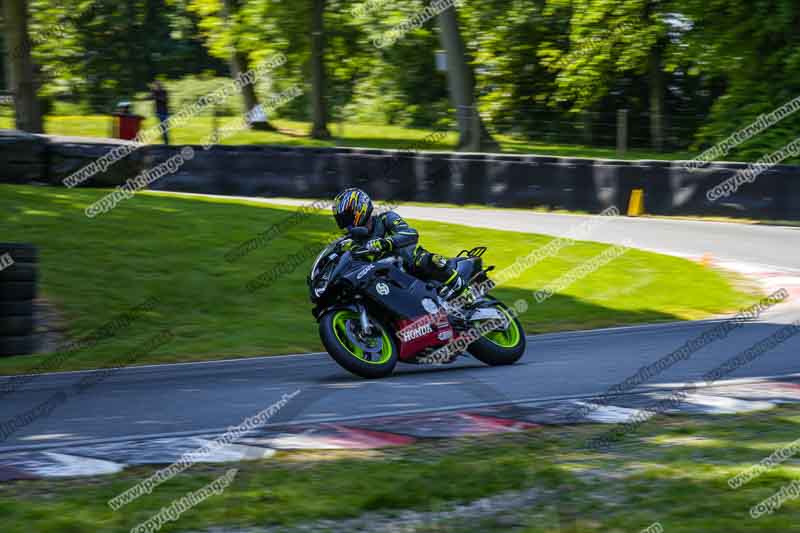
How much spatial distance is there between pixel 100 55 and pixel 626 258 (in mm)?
39428

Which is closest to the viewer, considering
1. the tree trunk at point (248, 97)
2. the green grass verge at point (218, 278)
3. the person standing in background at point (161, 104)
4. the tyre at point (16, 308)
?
the tyre at point (16, 308)

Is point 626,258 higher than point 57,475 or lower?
lower

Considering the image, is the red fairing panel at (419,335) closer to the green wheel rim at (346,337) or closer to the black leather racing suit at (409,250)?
the green wheel rim at (346,337)

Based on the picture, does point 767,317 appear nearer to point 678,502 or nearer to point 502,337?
point 502,337

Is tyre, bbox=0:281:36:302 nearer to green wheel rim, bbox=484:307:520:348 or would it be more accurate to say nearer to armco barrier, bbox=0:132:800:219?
green wheel rim, bbox=484:307:520:348

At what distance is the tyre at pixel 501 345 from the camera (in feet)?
34.3

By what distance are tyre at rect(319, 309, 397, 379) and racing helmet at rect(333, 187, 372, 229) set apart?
0.77 m

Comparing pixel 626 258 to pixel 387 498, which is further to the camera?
pixel 626 258

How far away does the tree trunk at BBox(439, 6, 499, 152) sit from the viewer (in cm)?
2930

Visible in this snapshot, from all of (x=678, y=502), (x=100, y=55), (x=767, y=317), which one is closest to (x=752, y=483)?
(x=678, y=502)

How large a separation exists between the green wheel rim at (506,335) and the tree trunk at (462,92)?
18.4 meters

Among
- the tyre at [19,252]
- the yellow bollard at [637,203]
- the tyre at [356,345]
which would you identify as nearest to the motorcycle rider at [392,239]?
the tyre at [356,345]

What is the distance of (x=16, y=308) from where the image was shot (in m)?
11.0

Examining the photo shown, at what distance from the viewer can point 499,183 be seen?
24094 mm
